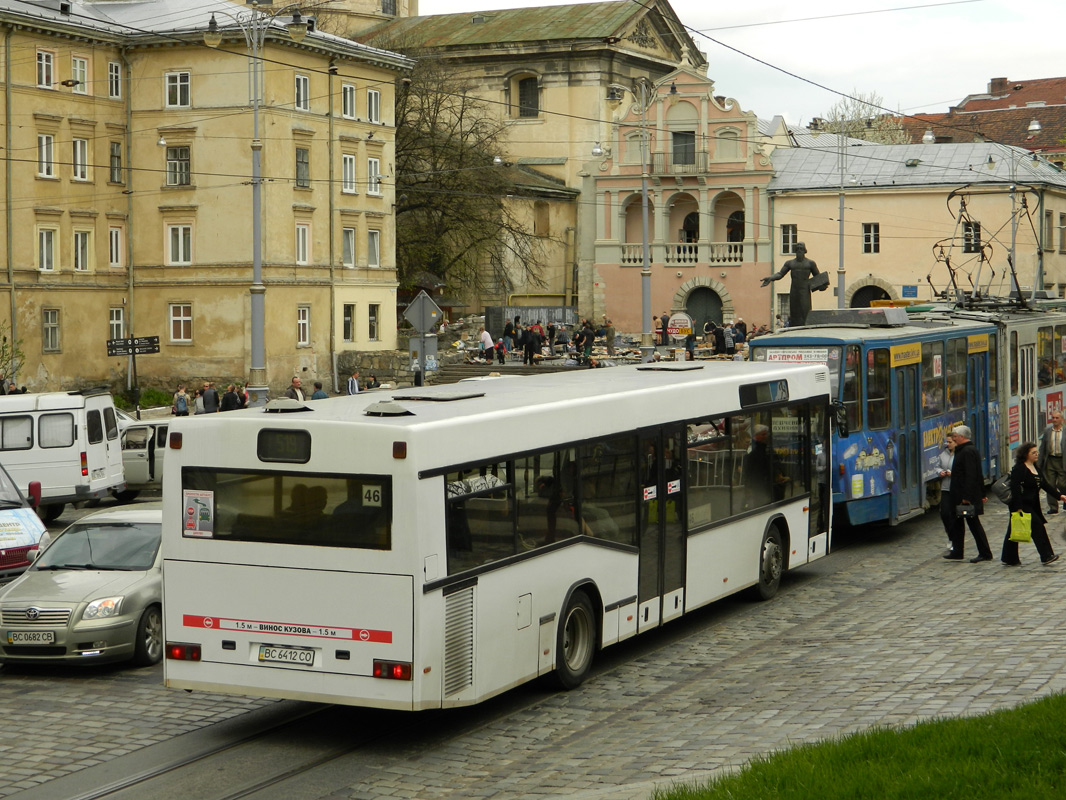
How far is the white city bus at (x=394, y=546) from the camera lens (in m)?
10.5

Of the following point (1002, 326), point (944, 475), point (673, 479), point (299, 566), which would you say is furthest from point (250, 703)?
point (1002, 326)

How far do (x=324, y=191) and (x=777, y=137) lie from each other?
3544 cm

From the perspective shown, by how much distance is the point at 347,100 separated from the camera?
185 feet

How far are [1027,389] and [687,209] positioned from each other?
161ft

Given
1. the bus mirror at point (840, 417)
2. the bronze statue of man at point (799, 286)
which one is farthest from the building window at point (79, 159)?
the bus mirror at point (840, 417)

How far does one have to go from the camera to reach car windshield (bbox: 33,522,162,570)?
574 inches

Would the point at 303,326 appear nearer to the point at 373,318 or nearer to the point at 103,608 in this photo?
the point at 373,318

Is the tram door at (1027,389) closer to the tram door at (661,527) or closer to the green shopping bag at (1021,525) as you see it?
the green shopping bag at (1021,525)

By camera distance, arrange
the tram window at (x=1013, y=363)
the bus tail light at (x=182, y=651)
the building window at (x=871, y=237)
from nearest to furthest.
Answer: the bus tail light at (x=182, y=651)
the tram window at (x=1013, y=363)
the building window at (x=871, y=237)

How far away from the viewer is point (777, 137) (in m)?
82.8

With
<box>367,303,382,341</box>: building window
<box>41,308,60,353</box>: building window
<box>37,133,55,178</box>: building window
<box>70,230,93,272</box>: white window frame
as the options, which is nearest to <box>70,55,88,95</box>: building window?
<box>37,133,55,178</box>: building window

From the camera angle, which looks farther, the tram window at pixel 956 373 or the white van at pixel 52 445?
the white van at pixel 52 445

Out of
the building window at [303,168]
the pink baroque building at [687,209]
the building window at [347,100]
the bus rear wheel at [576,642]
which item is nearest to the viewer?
the bus rear wheel at [576,642]

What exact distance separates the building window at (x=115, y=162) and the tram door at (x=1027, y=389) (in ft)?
116
